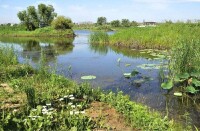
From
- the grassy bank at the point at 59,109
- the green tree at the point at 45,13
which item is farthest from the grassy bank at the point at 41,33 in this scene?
the grassy bank at the point at 59,109

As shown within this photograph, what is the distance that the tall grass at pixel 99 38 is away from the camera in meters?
29.8

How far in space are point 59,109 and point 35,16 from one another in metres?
52.8

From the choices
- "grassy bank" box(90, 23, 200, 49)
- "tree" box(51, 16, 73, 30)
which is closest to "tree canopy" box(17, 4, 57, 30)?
"tree" box(51, 16, 73, 30)

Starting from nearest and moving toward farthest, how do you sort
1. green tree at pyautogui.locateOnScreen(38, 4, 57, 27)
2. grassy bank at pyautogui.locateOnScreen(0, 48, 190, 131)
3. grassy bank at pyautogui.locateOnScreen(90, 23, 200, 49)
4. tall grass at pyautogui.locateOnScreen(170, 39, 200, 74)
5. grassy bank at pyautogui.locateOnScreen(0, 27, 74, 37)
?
1. grassy bank at pyautogui.locateOnScreen(0, 48, 190, 131)
2. tall grass at pyautogui.locateOnScreen(170, 39, 200, 74)
3. grassy bank at pyautogui.locateOnScreen(90, 23, 200, 49)
4. grassy bank at pyautogui.locateOnScreen(0, 27, 74, 37)
5. green tree at pyautogui.locateOnScreen(38, 4, 57, 27)

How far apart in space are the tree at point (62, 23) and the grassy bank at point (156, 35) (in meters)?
22.3

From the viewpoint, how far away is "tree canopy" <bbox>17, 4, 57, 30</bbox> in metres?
57.0

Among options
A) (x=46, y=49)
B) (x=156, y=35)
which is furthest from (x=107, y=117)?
(x=46, y=49)

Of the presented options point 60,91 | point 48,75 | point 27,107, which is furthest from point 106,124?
point 48,75

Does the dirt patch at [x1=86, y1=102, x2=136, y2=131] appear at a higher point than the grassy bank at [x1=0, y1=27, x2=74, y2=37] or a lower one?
lower

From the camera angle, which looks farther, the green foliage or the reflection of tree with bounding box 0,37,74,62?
the reflection of tree with bounding box 0,37,74,62

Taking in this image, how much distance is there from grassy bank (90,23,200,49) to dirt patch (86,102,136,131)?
1432 centimetres

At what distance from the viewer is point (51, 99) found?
7.36 m

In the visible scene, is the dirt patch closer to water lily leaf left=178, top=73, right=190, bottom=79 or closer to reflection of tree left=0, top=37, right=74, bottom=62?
water lily leaf left=178, top=73, right=190, bottom=79

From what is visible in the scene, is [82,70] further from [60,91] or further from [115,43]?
[115,43]
